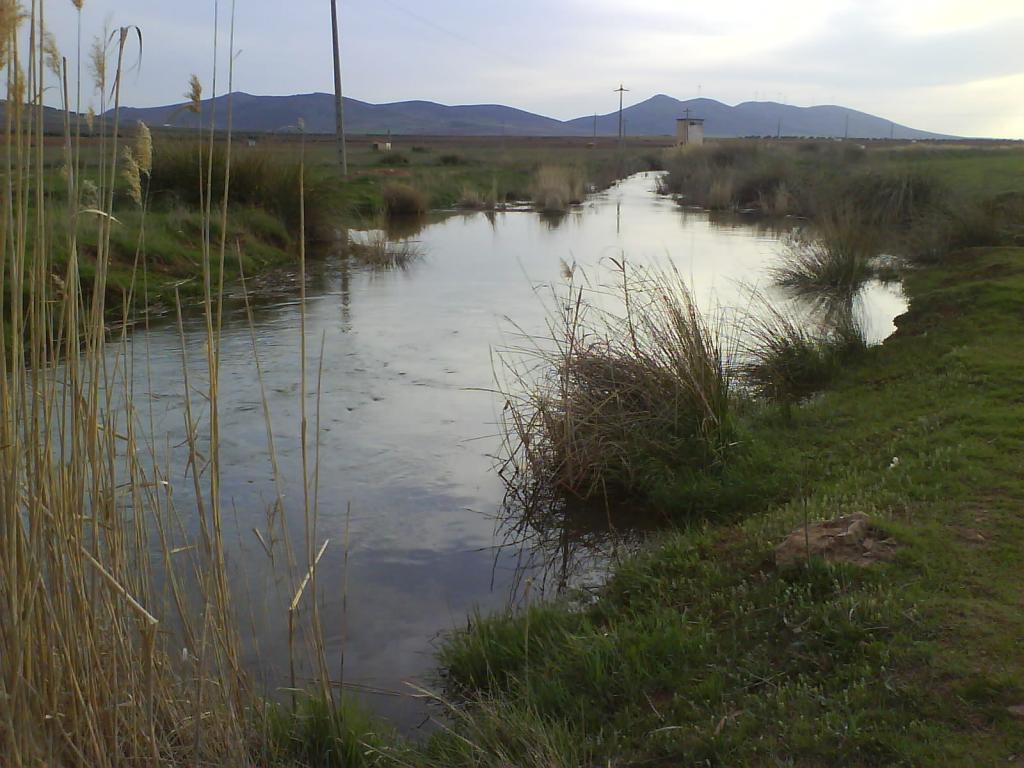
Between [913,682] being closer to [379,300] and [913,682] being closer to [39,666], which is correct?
[39,666]

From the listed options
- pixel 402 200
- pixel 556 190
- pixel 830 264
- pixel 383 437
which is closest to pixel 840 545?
pixel 383 437

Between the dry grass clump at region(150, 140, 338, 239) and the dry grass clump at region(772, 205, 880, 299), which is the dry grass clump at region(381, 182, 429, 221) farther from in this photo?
the dry grass clump at region(772, 205, 880, 299)

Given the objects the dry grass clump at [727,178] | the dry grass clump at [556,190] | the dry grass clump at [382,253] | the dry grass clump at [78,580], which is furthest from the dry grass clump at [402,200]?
the dry grass clump at [78,580]

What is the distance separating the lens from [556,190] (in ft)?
82.2

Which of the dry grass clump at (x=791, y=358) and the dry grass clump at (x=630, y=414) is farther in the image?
the dry grass clump at (x=791, y=358)

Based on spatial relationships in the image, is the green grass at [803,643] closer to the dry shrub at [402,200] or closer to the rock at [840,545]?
the rock at [840,545]

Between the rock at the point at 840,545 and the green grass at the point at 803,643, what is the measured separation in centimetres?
6

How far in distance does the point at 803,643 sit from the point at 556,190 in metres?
22.9

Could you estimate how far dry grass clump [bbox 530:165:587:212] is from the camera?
24.1m

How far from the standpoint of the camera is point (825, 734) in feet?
8.31

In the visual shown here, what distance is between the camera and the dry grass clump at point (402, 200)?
2219 cm

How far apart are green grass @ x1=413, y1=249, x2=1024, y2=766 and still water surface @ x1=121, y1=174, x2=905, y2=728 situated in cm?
51

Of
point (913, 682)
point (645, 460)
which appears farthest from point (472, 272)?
point (913, 682)

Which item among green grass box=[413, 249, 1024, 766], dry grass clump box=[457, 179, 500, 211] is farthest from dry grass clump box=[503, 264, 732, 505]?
dry grass clump box=[457, 179, 500, 211]
